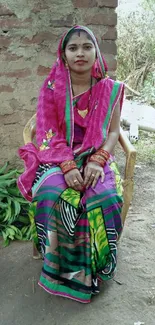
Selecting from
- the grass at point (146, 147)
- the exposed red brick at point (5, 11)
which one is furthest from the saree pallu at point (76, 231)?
the grass at point (146, 147)

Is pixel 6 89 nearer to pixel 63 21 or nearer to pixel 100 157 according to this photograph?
pixel 63 21

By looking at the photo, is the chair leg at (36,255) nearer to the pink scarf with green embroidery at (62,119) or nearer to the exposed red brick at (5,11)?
the pink scarf with green embroidery at (62,119)

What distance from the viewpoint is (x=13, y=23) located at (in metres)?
2.96

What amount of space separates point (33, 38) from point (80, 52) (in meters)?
0.87

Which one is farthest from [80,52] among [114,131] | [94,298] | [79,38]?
[94,298]

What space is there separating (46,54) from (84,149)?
42.2 inches

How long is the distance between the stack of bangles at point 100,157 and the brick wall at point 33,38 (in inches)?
41.3

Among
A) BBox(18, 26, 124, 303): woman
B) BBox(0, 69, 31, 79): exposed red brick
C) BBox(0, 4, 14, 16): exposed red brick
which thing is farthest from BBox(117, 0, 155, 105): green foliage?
BBox(18, 26, 124, 303): woman

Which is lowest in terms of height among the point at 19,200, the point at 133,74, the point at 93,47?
the point at 133,74

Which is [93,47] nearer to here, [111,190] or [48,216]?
[111,190]

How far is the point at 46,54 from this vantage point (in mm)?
3035

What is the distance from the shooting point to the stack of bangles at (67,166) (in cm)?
222

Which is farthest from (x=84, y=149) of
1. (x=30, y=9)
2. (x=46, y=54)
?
(x=30, y=9)

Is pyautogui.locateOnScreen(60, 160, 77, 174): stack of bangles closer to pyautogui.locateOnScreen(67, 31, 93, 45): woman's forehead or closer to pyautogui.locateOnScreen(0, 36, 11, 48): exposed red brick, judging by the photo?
pyautogui.locateOnScreen(67, 31, 93, 45): woman's forehead
